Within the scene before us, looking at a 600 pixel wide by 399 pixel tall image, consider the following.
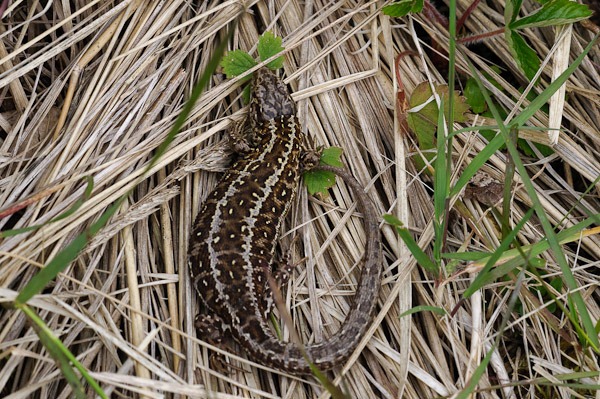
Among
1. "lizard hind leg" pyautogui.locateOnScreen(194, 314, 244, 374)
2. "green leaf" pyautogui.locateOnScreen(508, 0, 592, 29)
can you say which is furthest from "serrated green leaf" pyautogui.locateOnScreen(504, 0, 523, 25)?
"lizard hind leg" pyautogui.locateOnScreen(194, 314, 244, 374)

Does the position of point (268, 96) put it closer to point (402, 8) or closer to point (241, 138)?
point (241, 138)

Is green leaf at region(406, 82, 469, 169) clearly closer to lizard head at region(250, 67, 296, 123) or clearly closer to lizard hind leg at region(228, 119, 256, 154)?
lizard head at region(250, 67, 296, 123)

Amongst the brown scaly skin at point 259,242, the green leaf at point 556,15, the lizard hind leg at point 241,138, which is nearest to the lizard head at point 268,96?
the brown scaly skin at point 259,242

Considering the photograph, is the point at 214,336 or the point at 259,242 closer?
the point at 214,336

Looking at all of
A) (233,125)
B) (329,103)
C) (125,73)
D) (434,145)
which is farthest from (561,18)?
(125,73)

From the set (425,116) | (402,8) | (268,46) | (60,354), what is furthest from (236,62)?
(60,354)

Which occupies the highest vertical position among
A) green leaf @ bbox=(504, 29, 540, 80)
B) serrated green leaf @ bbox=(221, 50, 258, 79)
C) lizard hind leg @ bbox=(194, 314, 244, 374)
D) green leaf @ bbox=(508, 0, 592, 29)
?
serrated green leaf @ bbox=(221, 50, 258, 79)
